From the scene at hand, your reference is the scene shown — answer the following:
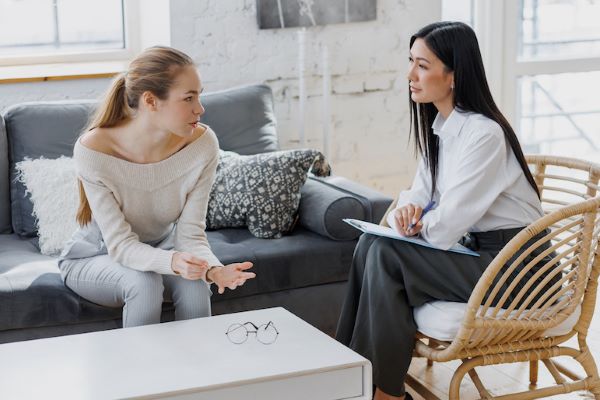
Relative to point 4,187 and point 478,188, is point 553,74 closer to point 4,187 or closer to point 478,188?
point 478,188

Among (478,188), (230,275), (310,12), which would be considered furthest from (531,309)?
(310,12)

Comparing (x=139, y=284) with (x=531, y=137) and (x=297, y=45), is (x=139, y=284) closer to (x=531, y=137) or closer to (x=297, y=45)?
(x=297, y=45)

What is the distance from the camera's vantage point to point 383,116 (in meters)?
4.15

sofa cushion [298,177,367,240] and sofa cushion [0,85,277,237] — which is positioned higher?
sofa cushion [0,85,277,237]

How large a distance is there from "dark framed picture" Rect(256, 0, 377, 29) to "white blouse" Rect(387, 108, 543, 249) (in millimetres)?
1522

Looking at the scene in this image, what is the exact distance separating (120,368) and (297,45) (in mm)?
2217

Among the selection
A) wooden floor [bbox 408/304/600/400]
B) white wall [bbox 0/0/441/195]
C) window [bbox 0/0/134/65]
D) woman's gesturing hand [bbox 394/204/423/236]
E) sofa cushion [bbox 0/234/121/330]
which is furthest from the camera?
window [bbox 0/0/134/65]

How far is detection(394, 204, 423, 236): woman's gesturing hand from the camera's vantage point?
8.17ft

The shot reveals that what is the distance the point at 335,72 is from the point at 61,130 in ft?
4.28

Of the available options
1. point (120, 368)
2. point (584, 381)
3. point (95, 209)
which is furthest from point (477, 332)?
point (95, 209)

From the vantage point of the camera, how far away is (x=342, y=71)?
4062mm

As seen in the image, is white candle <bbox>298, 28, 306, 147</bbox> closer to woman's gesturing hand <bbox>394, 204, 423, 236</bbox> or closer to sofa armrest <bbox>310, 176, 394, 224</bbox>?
sofa armrest <bbox>310, 176, 394, 224</bbox>

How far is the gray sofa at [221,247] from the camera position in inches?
106

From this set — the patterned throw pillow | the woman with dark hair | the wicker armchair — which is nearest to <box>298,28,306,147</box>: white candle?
the patterned throw pillow
